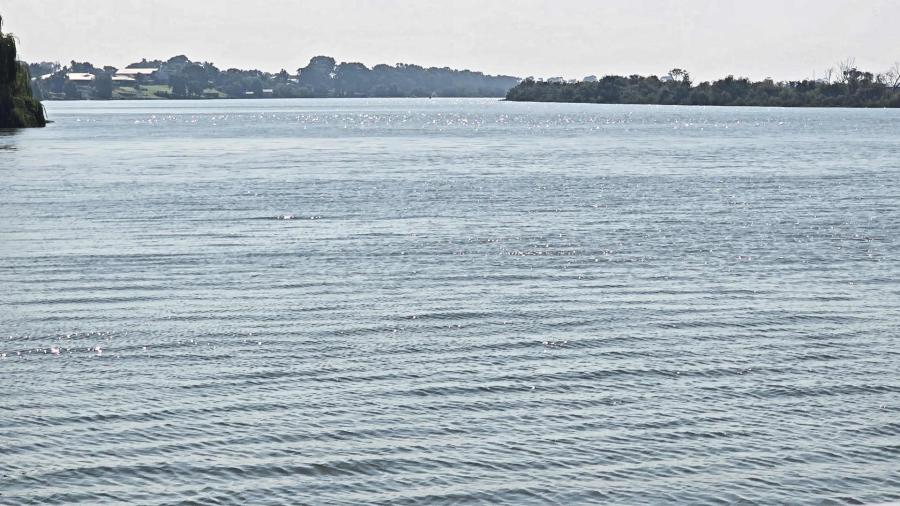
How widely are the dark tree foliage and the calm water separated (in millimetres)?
81426

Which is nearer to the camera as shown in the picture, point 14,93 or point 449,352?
point 449,352

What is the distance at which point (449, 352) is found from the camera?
2853cm

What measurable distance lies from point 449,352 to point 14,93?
444 ft

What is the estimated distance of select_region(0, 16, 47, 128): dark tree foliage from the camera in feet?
464

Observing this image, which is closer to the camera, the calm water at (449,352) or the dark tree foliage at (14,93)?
the calm water at (449,352)

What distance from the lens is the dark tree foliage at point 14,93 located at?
464 ft

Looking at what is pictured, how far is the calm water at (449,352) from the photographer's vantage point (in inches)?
794

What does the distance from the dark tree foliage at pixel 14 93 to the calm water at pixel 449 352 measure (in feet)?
267

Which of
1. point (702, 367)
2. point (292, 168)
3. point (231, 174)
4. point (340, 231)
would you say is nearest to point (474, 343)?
point (702, 367)

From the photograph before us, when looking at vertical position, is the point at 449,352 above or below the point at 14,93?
below

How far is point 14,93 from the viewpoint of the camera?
153m

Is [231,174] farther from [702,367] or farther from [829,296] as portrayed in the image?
[702,367]

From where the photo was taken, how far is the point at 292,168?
98.6 m

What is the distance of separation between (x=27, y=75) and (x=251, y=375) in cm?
14065
